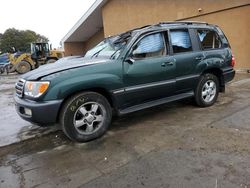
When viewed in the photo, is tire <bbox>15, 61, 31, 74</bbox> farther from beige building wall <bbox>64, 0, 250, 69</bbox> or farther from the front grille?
the front grille

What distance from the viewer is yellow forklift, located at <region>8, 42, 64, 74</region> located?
73.8 feet

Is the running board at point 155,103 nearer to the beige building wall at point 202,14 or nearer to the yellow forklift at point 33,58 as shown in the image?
the beige building wall at point 202,14

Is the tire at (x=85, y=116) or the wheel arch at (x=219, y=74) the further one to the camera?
the wheel arch at (x=219, y=74)

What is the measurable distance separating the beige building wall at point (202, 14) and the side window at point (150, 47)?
7.05 metres

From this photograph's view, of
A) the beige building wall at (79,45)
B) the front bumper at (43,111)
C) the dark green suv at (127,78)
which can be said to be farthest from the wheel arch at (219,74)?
the beige building wall at (79,45)

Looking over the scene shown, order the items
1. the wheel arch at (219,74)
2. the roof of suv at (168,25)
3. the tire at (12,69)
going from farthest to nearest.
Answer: the tire at (12,69), the wheel arch at (219,74), the roof of suv at (168,25)

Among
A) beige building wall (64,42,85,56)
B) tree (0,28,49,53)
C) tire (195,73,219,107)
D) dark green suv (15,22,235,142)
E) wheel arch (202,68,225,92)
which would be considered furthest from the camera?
tree (0,28,49,53)

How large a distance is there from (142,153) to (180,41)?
2694 mm

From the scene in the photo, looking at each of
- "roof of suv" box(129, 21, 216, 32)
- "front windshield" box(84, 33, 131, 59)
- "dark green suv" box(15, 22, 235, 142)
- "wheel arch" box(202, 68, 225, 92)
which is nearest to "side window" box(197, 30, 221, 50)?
"dark green suv" box(15, 22, 235, 142)

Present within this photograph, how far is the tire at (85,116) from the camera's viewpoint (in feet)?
13.8

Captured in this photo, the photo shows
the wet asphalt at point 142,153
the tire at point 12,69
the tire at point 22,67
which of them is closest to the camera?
the wet asphalt at point 142,153

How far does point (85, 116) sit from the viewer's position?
14.4 feet

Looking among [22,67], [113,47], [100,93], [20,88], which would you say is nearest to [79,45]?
[22,67]

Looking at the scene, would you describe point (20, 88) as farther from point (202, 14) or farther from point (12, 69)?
point (12, 69)
